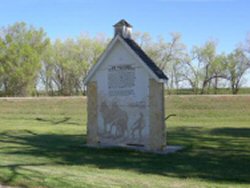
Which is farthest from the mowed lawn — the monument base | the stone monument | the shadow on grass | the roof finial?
the roof finial

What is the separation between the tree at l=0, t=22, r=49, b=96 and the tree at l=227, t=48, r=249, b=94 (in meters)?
27.6

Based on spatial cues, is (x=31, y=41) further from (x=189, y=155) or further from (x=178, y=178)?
(x=178, y=178)

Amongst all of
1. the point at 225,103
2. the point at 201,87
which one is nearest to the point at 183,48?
the point at 201,87

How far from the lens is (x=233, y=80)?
5888 cm

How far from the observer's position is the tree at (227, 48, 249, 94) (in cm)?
5809

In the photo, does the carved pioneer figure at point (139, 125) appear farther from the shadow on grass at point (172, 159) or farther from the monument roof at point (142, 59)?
the monument roof at point (142, 59)

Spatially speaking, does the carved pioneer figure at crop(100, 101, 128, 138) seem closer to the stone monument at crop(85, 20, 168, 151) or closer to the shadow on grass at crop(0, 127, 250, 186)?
the stone monument at crop(85, 20, 168, 151)

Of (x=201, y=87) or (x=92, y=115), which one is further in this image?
(x=201, y=87)

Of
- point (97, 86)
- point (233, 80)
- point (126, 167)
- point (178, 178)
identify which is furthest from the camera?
point (233, 80)

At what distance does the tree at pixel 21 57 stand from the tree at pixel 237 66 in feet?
90.6

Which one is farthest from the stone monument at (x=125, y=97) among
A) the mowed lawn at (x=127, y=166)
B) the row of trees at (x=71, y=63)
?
the row of trees at (x=71, y=63)

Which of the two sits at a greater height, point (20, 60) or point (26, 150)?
point (20, 60)

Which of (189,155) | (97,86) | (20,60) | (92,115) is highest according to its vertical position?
(20,60)

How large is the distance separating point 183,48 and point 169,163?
166ft
